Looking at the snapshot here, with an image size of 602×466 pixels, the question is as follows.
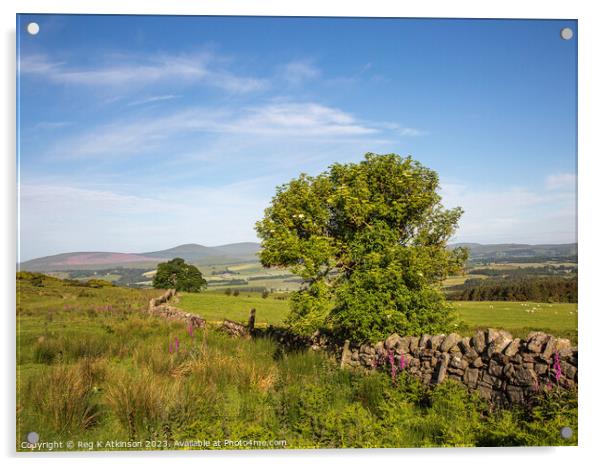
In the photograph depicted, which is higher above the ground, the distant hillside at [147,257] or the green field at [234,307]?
the distant hillside at [147,257]

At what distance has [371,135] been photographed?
289 inches

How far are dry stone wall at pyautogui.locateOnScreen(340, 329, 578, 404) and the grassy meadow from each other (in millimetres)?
208

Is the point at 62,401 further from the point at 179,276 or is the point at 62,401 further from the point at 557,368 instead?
the point at 557,368

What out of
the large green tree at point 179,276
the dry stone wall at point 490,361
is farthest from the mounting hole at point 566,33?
the large green tree at point 179,276

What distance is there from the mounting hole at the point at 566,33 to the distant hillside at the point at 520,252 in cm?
319

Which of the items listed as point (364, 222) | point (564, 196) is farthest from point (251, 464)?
point (564, 196)

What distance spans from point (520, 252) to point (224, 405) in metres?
5.35

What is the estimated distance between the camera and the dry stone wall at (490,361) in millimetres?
5832

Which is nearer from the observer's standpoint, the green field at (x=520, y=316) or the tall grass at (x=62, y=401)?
the tall grass at (x=62, y=401)

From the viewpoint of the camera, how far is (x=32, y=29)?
246 inches

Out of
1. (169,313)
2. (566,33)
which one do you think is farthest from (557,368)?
(169,313)

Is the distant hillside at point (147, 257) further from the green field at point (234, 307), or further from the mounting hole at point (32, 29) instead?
the mounting hole at point (32, 29)

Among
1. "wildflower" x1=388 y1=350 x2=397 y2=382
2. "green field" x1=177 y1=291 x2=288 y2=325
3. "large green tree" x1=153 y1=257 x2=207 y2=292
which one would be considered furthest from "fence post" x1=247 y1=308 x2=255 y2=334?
"wildflower" x1=388 y1=350 x2=397 y2=382

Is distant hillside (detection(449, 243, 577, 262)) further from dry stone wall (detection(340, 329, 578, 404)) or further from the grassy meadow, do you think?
the grassy meadow
